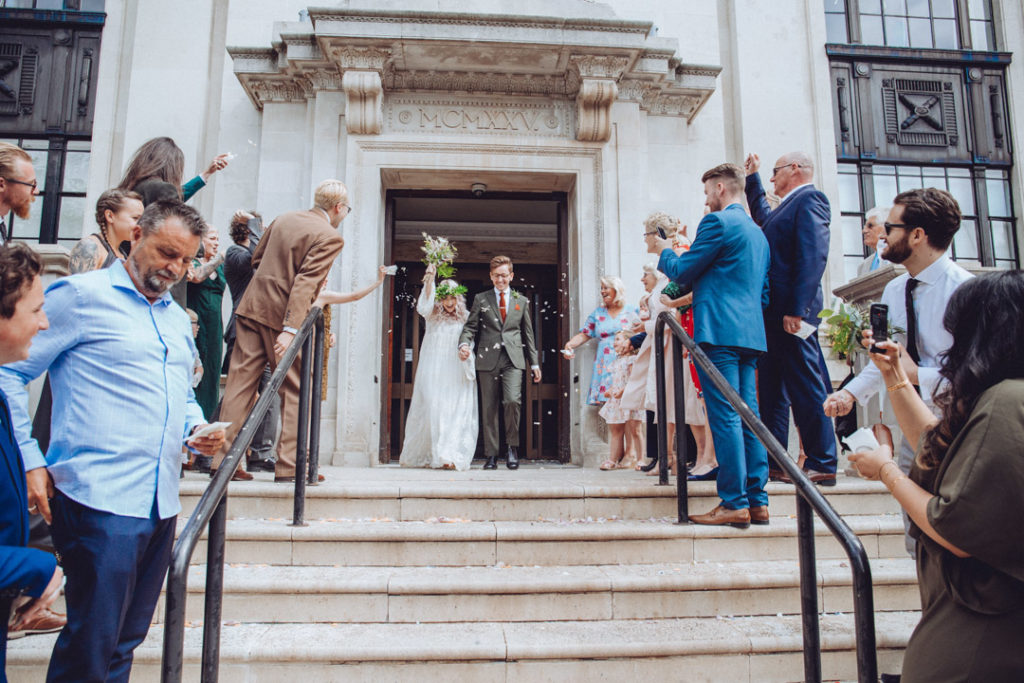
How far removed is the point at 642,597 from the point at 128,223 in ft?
11.1

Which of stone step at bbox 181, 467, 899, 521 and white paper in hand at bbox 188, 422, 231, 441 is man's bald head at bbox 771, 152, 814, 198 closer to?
stone step at bbox 181, 467, 899, 521

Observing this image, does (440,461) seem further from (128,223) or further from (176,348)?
(176,348)

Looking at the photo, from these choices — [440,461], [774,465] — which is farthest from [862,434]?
[440,461]

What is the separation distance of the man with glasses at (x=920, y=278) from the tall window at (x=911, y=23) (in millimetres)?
7431

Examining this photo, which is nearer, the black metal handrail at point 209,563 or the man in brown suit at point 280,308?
the black metal handrail at point 209,563

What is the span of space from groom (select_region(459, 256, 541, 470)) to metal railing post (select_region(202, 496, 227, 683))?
471 centimetres

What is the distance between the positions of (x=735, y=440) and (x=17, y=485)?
10.9ft

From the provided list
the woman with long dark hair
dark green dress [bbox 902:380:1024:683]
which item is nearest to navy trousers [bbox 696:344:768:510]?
the woman with long dark hair

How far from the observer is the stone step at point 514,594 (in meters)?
3.41

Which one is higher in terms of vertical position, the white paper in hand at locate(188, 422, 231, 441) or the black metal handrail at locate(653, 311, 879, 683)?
the white paper in hand at locate(188, 422, 231, 441)

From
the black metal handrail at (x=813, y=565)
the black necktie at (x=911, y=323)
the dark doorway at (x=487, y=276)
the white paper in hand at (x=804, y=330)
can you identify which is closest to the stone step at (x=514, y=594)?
the black metal handrail at (x=813, y=565)

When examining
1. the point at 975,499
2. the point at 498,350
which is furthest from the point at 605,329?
the point at 975,499

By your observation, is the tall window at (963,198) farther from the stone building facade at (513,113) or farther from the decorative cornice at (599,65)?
the decorative cornice at (599,65)

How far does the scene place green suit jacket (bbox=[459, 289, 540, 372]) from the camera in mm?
7258
